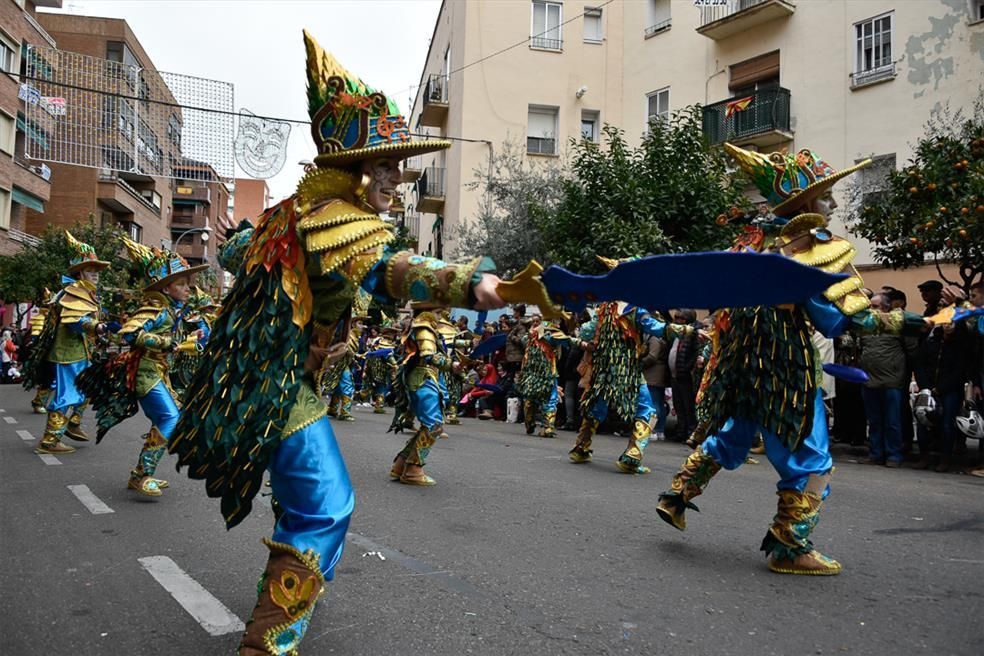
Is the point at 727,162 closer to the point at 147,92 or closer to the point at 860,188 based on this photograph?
the point at 860,188

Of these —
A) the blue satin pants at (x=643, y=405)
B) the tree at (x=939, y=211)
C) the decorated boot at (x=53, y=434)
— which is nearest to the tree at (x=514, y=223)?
the tree at (x=939, y=211)

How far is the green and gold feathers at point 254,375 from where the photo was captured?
120 inches

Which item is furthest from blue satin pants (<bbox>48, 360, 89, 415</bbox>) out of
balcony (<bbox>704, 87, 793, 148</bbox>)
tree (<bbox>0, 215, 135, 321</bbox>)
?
tree (<bbox>0, 215, 135, 321</bbox>)

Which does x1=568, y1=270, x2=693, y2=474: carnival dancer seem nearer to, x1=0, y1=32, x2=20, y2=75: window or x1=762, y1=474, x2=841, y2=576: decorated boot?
x1=762, y1=474, x2=841, y2=576: decorated boot

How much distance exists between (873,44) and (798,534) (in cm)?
1878

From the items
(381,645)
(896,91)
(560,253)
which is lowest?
(381,645)

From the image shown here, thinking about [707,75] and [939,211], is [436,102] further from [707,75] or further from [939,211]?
[939,211]

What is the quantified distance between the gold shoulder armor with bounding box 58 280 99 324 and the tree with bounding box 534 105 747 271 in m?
9.03

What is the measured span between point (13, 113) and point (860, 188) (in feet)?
102

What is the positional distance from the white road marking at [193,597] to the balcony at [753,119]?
18561 mm

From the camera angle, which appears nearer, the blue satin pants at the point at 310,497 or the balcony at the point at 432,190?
the blue satin pants at the point at 310,497

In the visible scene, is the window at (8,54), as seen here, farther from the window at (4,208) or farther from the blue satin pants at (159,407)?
the blue satin pants at (159,407)

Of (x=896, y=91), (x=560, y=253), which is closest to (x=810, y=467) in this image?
(x=560, y=253)

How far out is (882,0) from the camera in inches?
774
